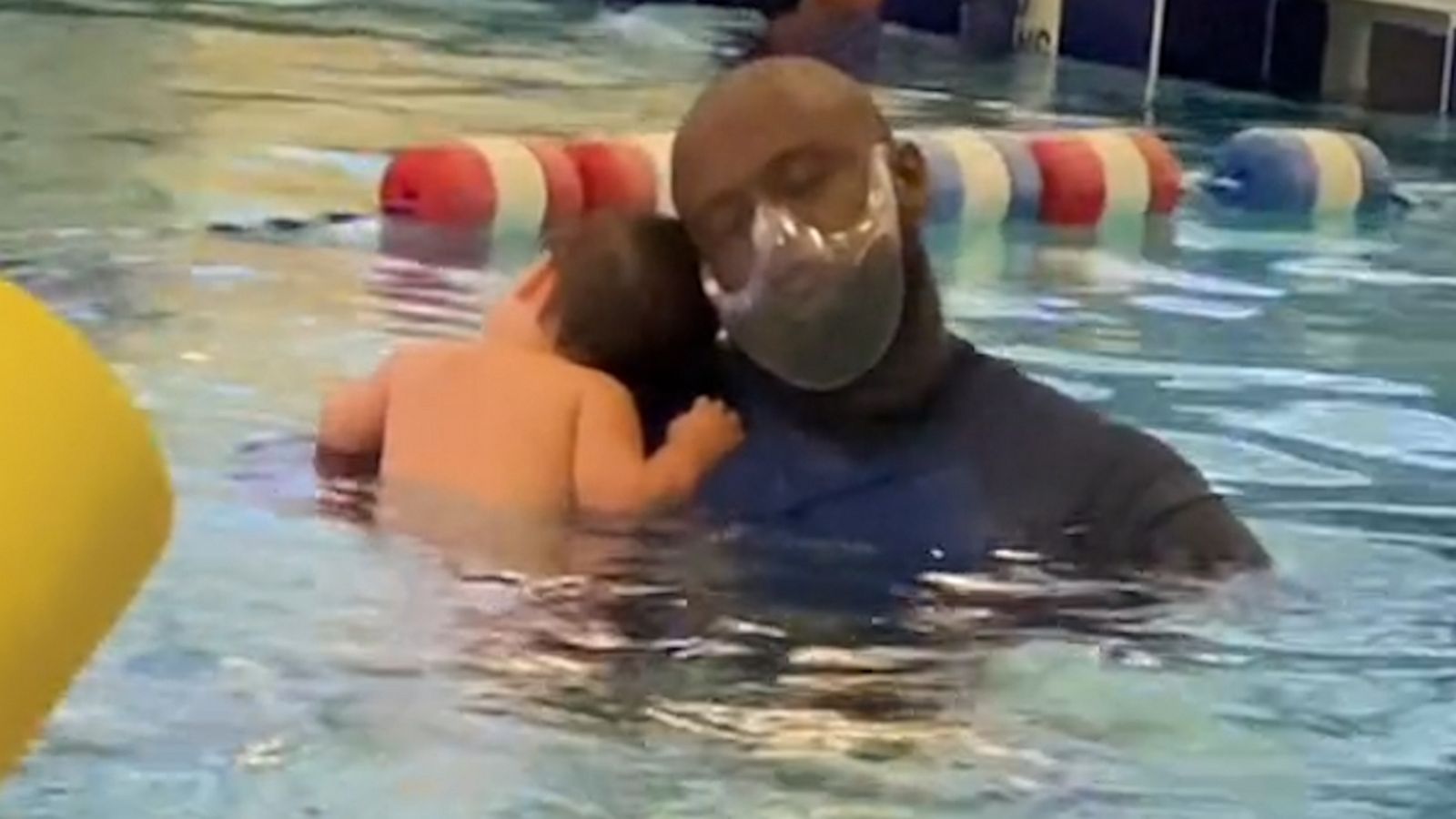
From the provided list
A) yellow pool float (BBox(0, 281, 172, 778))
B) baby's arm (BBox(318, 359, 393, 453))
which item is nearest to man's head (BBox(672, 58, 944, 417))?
baby's arm (BBox(318, 359, 393, 453))

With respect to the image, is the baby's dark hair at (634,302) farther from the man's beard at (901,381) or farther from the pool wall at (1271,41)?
the pool wall at (1271,41)

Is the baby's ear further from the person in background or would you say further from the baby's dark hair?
the person in background

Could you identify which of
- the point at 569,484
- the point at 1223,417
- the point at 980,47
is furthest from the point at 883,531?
the point at 980,47

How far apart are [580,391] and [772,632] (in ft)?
1.07

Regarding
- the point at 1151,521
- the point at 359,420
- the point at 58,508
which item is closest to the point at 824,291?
the point at 1151,521

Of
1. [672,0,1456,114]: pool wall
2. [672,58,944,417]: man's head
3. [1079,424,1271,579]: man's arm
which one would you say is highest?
[672,58,944,417]: man's head

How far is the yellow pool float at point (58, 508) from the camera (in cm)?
131

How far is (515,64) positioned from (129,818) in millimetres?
6503

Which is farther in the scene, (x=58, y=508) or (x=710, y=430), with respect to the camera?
(x=710, y=430)

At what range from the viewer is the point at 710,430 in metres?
2.95

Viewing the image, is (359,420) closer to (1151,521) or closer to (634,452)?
(634,452)

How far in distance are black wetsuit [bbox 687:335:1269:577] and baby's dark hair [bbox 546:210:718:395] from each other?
12cm

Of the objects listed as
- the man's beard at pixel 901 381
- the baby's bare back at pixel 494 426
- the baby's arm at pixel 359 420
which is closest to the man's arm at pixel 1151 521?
the man's beard at pixel 901 381

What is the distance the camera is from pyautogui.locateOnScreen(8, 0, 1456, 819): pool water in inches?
93.8
